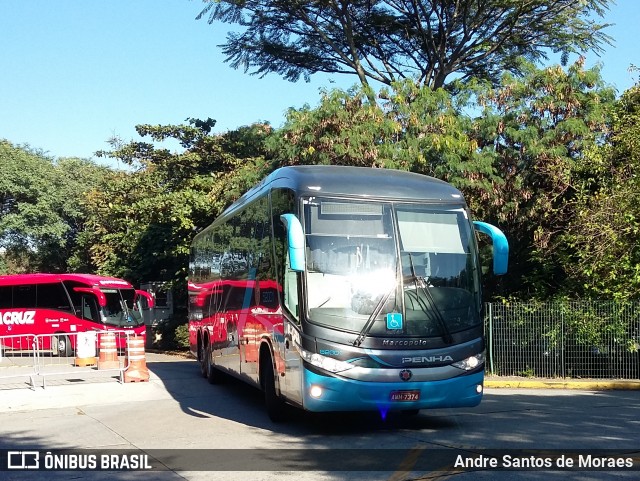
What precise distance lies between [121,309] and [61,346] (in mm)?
6634

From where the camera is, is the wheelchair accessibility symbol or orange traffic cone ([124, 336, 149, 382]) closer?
the wheelchair accessibility symbol

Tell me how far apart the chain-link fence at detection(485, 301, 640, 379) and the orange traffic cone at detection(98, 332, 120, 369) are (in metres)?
9.75

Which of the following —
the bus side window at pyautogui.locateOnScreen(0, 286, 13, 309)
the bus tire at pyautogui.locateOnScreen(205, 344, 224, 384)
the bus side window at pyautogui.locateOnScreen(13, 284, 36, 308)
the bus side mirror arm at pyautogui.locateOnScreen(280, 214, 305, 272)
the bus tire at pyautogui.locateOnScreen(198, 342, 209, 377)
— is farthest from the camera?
the bus side window at pyautogui.locateOnScreen(0, 286, 13, 309)

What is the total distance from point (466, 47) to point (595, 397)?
1535cm

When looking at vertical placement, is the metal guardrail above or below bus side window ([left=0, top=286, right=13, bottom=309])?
below

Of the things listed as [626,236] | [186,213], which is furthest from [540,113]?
[186,213]

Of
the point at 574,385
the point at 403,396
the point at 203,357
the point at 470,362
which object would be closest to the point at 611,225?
the point at 574,385

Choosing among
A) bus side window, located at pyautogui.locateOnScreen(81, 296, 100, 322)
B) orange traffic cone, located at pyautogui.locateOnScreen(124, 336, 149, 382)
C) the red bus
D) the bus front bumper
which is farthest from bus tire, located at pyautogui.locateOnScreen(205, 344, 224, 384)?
bus side window, located at pyautogui.locateOnScreen(81, 296, 100, 322)

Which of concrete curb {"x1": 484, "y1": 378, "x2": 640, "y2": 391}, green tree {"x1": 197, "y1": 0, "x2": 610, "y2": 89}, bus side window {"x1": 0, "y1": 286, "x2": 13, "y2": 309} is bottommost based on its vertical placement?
concrete curb {"x1": 484, "y1": 378, "x2": 640, "y2": 391}

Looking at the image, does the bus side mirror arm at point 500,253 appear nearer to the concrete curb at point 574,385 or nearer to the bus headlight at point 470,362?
the bus headlight at point 470,362

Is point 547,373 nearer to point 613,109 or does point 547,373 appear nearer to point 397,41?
point 613,109

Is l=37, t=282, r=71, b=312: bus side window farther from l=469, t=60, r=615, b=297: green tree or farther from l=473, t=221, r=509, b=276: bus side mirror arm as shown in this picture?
l=473, t=221, r=509, b=276: bus side mirror arm

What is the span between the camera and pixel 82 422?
1169cm

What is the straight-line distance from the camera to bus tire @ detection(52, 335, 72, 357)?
22031 millimetres
